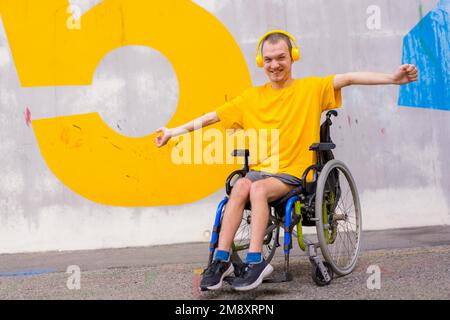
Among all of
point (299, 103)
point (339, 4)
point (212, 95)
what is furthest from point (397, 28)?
point (299, 103)

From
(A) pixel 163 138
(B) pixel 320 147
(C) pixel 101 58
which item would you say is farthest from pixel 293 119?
(C) pixel 101 58

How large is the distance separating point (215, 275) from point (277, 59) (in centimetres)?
117

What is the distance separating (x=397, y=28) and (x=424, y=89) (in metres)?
0.53

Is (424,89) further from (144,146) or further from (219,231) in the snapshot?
(219,231)

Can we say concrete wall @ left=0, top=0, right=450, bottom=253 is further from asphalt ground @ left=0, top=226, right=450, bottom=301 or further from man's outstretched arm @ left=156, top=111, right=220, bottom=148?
man's outstretched arm @ left=156, top=111, right=220, bottom=148

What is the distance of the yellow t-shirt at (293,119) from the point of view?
313cm

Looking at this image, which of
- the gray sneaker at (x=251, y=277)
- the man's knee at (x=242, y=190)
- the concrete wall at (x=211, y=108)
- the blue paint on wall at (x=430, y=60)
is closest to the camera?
the gray sneaker at (x=251, y=277)

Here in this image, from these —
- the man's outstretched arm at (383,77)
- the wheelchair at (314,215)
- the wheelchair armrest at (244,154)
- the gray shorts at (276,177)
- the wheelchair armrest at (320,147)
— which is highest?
the man's outstretched arm at (383,77)

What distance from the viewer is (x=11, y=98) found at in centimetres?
453

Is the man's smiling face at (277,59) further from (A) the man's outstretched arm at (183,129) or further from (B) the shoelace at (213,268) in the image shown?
(B) the shoelace at (213,268)

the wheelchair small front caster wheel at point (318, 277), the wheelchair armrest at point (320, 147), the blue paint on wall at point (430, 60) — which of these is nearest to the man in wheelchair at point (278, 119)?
the wheelchair armrest at point (320, 147)

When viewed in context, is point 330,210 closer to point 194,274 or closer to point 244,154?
point 244,154
